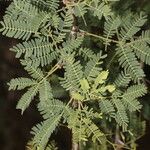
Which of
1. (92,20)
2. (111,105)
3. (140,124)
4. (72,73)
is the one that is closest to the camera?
(72,73)

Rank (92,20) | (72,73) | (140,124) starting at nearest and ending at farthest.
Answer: (72,73) < (92,20) < (140,124)

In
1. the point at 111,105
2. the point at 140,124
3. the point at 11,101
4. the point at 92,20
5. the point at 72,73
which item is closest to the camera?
the point at 72,73

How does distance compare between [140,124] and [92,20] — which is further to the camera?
[140,124]

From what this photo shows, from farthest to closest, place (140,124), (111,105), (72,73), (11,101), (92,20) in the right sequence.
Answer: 1. (11,101)
2. (140,124)
3. (92,20)
4. (111,105)
5. (72,73)

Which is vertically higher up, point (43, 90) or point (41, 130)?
point (43, 90)

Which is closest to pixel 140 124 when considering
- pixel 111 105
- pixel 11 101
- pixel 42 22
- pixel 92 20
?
pixel 92 20

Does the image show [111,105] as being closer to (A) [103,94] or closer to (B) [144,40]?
(A) [103,94]

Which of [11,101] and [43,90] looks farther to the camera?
[11,101]

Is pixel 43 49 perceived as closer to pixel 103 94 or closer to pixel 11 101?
pixel 103 94

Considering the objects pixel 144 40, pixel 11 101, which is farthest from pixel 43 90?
pixel 11 101

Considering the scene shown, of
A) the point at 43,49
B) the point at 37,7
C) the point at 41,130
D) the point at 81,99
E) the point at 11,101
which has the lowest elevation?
the point at 11,101
